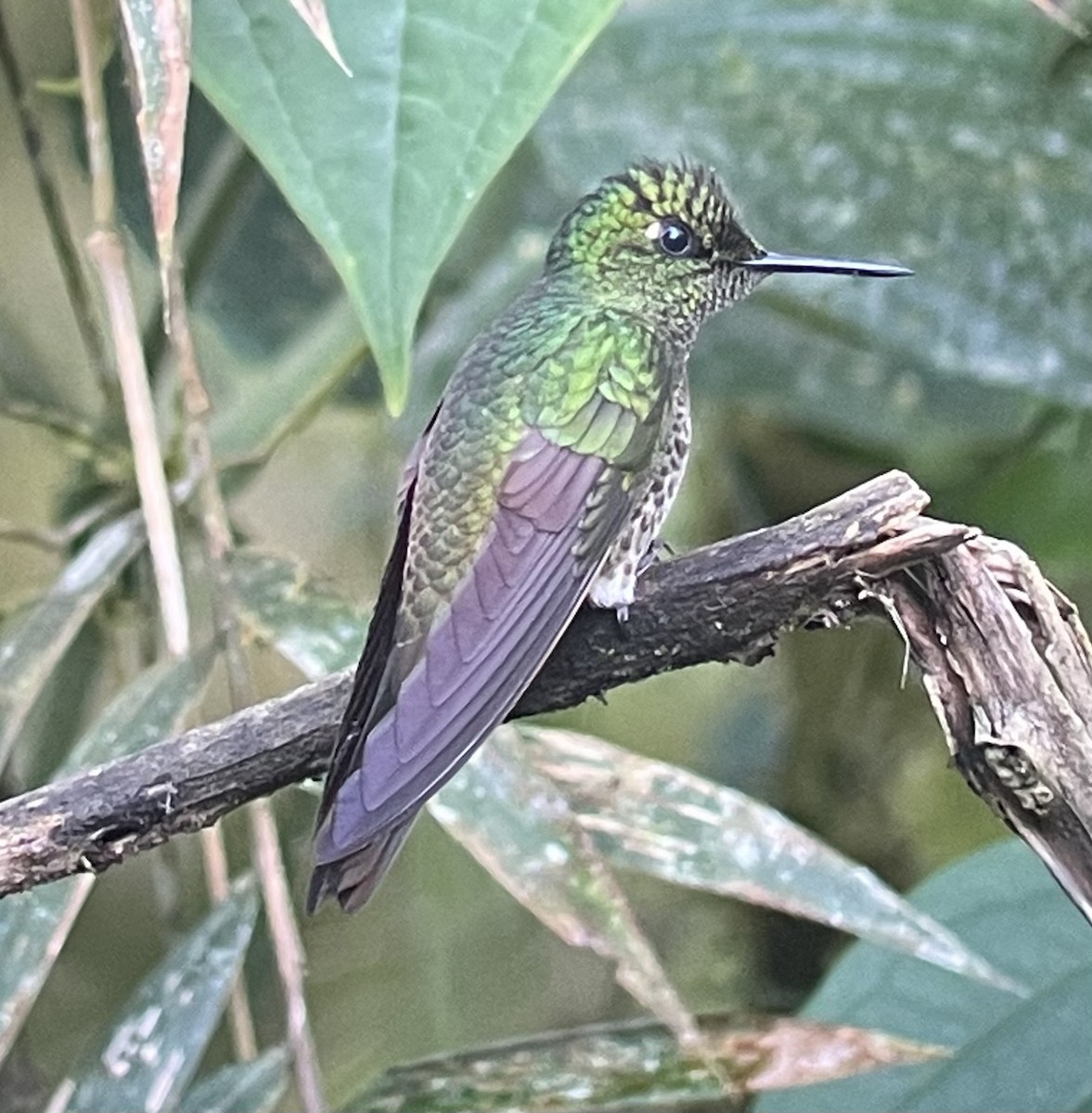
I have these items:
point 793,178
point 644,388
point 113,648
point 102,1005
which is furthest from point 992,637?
point 102,1005

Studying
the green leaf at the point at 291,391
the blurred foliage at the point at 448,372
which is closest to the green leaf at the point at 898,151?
the blurred foliage at the point at 448,372

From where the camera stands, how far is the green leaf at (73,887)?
0.85 metres

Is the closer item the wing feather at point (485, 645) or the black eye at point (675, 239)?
the wing feather at point (485, 645)

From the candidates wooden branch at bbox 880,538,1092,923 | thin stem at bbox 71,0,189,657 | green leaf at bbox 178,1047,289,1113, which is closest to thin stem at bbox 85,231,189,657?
thin stem at bbox 71,0,189,657

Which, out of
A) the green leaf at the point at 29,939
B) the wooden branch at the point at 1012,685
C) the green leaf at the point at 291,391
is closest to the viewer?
the wooden branch at the point at 1012,685

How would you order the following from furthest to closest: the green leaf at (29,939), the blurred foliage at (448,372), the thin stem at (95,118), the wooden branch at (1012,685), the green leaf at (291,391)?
the green leaf at (291,391)
the thin stem at (95,118)
the green leaf at (29,939)
the blurred foliage at (448,372)
the wooden branch at (1012,685)

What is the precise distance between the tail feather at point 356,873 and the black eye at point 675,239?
37 centimetres

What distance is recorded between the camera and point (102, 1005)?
1.91 m

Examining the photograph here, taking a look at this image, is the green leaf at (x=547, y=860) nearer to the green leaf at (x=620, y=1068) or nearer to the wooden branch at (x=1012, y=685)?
the green leaf at (x=620, y=1068)

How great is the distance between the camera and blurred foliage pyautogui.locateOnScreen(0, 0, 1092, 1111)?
741 millimetres

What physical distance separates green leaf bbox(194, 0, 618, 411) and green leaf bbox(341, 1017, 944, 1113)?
42 centimetres

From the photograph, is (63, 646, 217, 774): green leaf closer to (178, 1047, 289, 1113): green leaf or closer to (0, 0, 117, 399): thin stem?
(178, 1047, 289, 1113): green leaf

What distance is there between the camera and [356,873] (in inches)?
26.6

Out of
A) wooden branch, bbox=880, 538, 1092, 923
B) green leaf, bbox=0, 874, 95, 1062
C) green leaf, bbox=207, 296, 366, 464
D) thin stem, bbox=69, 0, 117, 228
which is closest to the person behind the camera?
wooden branch, bbox=880, 538, 1092, 923
